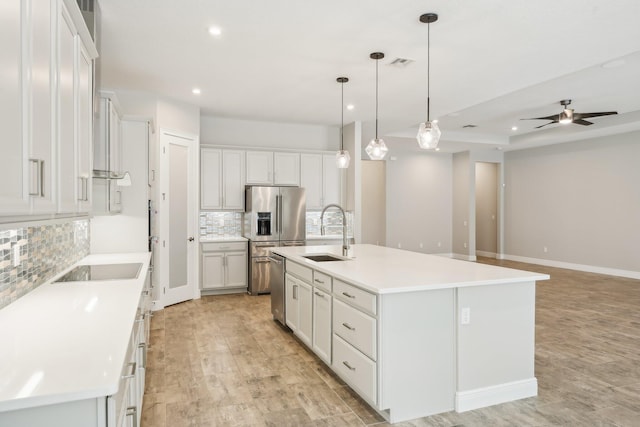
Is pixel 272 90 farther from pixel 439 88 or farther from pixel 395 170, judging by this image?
pixel 395 170

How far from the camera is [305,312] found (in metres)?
3.85

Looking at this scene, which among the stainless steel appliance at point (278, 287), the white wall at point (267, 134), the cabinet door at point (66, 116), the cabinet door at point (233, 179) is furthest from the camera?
the white wall at point (267, 134)

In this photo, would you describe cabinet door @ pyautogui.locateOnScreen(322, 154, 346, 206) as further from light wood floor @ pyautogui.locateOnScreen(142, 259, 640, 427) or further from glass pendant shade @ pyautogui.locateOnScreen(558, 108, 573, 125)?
glass pendant shade @ pyautogui.locateOnScreen(558, 108, 573, 125)

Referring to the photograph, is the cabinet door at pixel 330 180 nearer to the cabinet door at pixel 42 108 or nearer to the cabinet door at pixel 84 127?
the cabinet door at pixel 84 127

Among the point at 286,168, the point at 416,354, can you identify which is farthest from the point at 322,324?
the point at 286,168

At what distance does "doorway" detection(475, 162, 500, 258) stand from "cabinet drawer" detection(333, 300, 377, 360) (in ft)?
29.1

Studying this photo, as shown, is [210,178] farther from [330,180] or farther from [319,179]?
[330,180]

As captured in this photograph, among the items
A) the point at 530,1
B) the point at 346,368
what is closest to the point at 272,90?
the point at 530,1

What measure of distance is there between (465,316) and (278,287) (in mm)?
2423

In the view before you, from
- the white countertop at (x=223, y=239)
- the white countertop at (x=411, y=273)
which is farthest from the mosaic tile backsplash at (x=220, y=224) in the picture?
the white countertop at (x=411, y=273)

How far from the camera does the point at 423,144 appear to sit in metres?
3.46

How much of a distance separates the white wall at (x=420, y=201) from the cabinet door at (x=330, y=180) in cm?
323

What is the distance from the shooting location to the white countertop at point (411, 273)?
2.61m

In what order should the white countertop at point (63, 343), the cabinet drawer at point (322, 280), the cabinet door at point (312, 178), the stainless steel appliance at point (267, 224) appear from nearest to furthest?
the white countertop at point (63, 343) → the cabinet drawer at point (322, 280) → the stainless steel appliance at point (267, 224) → the cabinet door at point (312, 178)
